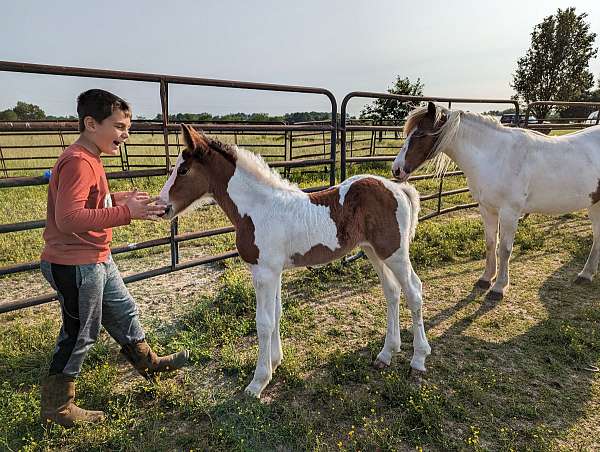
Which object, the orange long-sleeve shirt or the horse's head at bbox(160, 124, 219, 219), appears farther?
the horse's head at bbox(160, 124, 219, 219)

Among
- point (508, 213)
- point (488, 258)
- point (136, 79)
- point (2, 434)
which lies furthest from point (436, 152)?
point (2, 434)

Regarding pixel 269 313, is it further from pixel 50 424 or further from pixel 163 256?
pixel 163 256

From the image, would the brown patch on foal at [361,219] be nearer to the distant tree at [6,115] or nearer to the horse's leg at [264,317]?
the horse's leg at [264,317]

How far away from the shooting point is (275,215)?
230 cm

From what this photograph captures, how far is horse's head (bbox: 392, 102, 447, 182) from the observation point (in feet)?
11.9

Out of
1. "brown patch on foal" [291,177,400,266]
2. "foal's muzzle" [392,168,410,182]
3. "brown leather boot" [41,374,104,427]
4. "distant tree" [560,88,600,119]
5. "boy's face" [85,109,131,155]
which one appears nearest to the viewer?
"boy's face" [85,109,131,155]

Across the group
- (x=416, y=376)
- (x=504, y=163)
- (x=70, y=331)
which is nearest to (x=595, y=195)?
(x=504, y=163)

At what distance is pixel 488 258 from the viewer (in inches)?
159

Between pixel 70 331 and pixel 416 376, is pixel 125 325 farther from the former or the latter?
pixel 416 376

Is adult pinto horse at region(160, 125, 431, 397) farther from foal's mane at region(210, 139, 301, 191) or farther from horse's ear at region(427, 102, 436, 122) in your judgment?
horse's ear at region(427, 102, 436, 122)

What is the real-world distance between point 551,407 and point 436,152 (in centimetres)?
240

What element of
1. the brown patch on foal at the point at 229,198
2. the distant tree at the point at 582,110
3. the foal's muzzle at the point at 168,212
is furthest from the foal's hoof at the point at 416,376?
the distant tree at the point at 582,110

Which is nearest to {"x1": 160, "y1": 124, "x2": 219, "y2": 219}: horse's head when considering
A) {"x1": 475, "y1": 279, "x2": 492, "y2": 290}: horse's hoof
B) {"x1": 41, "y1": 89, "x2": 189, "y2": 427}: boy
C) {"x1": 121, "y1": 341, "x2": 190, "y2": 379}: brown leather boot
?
{"x1": 41, "y1": 89, "x2": 189, "y2": 427}: boy

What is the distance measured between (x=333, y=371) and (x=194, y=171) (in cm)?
170
